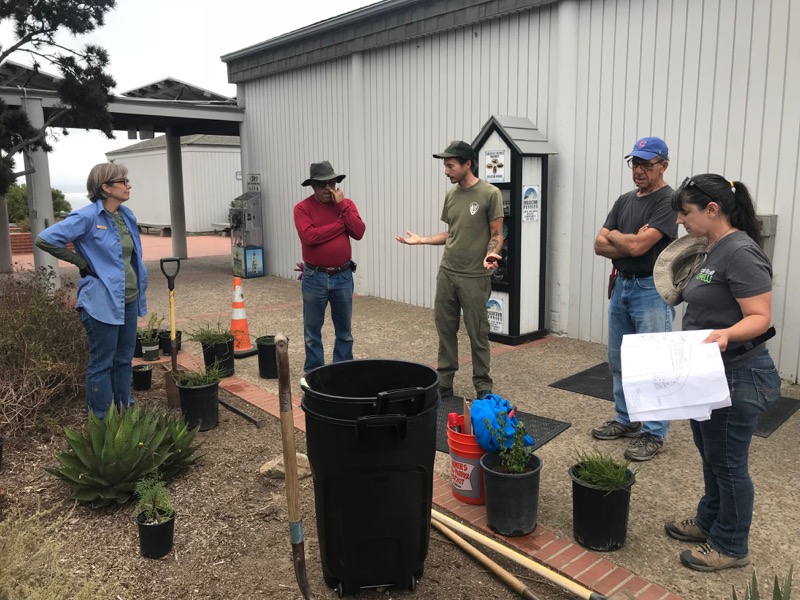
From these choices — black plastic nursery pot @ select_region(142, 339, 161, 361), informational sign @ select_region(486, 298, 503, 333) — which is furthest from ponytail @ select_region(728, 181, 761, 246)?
black plastic nursery pot @ select_region(142, 339, 161, 361)

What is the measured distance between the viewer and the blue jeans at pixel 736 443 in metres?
2.77

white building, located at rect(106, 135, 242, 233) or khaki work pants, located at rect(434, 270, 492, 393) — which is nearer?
khaki work pants, located at rect(434, 270, 492, 393)

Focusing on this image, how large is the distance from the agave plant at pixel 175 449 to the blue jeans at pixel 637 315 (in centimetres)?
272

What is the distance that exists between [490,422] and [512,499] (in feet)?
1.32

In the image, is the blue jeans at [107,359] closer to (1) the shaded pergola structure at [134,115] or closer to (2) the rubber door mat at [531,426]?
(2) the rubber door mat at [531,426]

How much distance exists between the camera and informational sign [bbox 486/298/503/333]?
24.0 feet

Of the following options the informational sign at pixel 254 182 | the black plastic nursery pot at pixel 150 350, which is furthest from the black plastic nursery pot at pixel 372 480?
the informational sign at pixel 254 182

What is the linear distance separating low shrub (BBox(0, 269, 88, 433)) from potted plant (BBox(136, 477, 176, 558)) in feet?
5.60

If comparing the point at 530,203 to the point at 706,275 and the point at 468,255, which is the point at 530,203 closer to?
the point at 468,255

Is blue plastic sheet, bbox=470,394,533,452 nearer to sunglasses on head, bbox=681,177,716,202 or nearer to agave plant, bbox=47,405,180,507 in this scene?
sunglasses on head, bbox=681,177,716,202

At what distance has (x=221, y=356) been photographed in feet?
19.9

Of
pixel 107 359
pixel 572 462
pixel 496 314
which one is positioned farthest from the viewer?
pixel 496 314

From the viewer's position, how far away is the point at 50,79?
10484mm

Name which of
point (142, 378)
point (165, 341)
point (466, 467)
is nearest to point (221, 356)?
point (142, 378)
